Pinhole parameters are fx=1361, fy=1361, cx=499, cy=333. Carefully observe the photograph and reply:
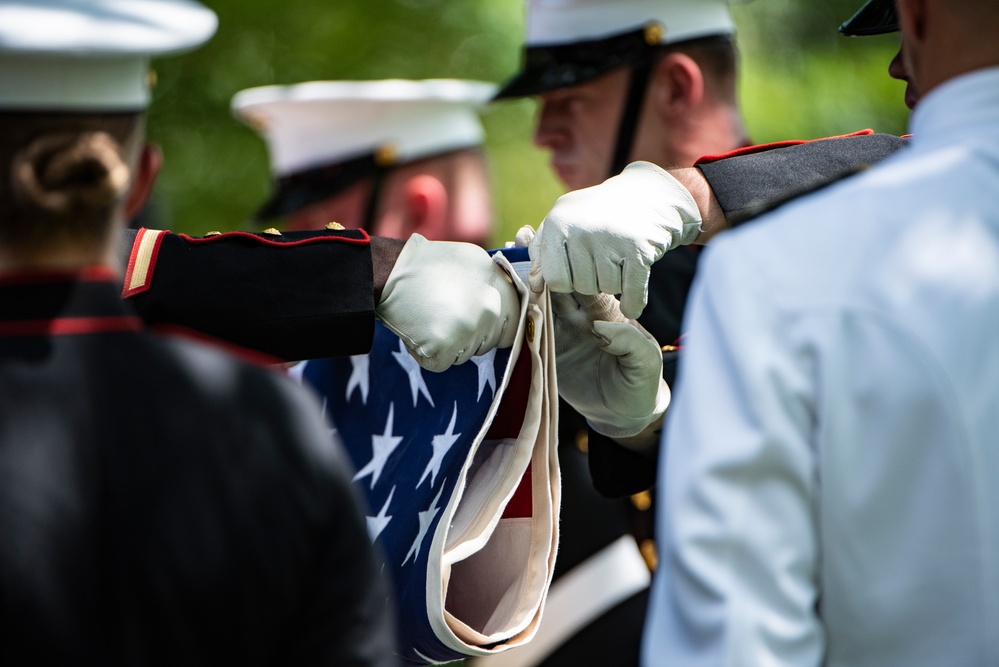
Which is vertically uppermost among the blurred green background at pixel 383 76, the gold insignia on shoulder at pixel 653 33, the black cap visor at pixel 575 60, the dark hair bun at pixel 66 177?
the dark hair bun at pixel 66 177

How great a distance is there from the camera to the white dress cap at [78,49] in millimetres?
1353

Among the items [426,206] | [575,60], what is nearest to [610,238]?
[575,60]

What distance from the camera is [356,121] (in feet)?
18.3

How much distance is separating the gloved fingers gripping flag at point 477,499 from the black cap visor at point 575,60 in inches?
62.7

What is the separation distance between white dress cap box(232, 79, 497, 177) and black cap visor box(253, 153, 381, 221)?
0.03m

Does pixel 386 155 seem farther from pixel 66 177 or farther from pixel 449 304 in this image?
pixel 66 177

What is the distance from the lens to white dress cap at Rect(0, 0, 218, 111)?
135 cm

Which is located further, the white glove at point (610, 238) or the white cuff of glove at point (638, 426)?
the white cuff of glove at point (638, 426)

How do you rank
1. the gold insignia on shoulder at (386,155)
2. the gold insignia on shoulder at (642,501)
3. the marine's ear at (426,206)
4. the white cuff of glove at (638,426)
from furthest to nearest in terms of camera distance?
the gold insignia on shoulder at (386,155) → the marine's ear at (426,206) → the gold insignia on shoulder at (642,501) → the white cuff of glove at (638,426)

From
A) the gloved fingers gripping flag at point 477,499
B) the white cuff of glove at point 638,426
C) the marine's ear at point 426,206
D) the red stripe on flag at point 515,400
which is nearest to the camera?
the gloved fingers gripping flag at point 477,499

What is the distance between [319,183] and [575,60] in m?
1.91

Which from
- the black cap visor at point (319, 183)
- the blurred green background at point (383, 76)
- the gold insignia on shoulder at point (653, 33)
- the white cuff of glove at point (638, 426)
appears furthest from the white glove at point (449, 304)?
the blurred green background at point (383, 76)

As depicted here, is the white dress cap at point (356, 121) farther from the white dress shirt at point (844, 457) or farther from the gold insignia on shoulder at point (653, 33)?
the white dress shirt at point (844, 457)

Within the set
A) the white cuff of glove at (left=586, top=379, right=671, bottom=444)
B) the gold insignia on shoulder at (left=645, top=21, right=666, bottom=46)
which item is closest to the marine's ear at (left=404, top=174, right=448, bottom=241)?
the gold insignia on shoulder at (left=645, top=21, right=666, bottom=46)
